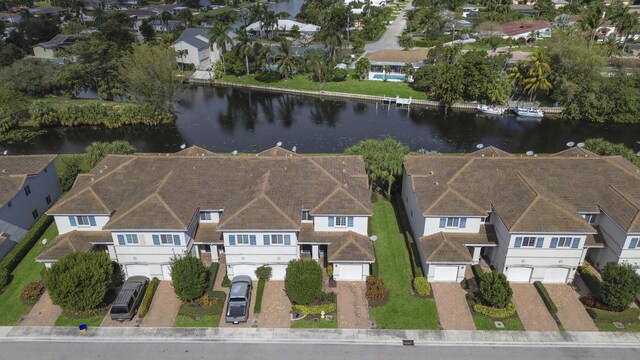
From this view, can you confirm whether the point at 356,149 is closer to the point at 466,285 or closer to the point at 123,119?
the point at 466,285

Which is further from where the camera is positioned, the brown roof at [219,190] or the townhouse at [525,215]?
the brown roof at [219,190]

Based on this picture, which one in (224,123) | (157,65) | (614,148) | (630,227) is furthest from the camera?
(224,123)

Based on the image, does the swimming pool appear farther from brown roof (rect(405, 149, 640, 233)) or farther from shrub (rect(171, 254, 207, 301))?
shrub (rect(171, 254, 207, 301))

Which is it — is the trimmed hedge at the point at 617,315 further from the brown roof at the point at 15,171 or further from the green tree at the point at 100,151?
the brown roof at the point at 15,171

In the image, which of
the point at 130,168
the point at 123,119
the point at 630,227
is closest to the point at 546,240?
the point at 630,227

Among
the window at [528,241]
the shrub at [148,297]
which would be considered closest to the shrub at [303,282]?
the shrub at [148,297]

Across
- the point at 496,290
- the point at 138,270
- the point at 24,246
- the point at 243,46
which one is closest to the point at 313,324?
the point at 496,290
